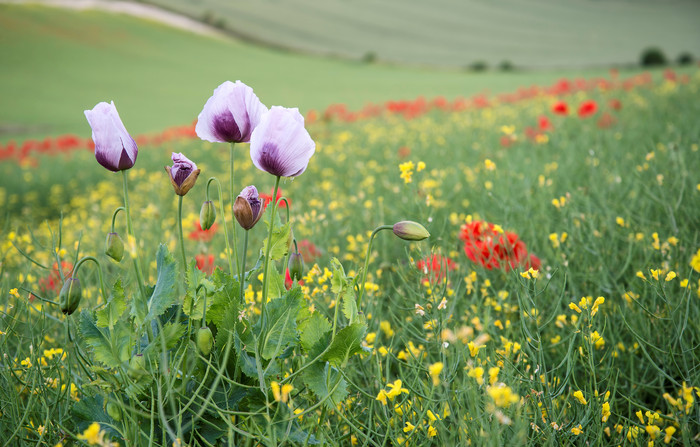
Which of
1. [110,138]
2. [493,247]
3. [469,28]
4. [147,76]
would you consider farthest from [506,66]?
[110,138]

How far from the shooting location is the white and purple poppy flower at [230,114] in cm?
97

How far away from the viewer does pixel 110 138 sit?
910mm

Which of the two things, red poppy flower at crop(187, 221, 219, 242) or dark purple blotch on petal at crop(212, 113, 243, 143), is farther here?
red poppy flower at crop(187, 221, 219, 242)

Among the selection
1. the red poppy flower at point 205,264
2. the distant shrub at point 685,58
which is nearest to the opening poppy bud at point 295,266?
the red poppy flower at point 205,264

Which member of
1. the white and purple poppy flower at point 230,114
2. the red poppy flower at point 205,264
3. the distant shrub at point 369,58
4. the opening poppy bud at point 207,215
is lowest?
the distant shrub at point 369,58

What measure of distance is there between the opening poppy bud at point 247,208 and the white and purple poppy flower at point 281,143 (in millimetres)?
82

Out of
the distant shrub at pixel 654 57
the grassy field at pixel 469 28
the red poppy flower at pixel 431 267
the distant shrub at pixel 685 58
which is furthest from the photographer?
the grassy field at pixel 469 28

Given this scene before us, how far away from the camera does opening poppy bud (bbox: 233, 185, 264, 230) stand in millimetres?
952

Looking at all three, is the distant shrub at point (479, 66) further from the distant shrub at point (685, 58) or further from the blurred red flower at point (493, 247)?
the blurred red flower at point (493, 247)

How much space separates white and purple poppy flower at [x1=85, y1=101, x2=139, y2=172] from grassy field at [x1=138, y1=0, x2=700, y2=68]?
28.8 meters

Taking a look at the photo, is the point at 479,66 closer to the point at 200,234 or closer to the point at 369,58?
the point at 369,58

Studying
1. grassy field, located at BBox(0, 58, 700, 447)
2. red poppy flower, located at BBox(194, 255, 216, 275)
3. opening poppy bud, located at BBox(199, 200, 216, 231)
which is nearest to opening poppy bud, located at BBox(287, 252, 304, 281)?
grassy field, located at BBox(0, 58, 700, 447)

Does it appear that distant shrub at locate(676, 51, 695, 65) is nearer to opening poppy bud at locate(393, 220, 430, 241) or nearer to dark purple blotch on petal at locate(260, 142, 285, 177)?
Answer: opening poppy bud at locate(393, 220, 430, 241)

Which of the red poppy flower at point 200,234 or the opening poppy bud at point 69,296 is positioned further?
the red poppy flower at point 200,234
